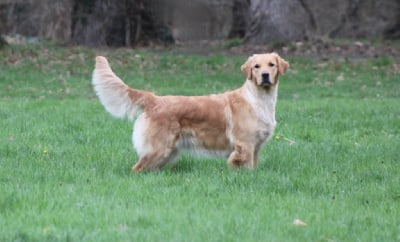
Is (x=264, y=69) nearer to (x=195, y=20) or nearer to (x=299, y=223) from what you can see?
(x=299, y=223)

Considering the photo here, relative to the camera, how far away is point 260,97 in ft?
28.1

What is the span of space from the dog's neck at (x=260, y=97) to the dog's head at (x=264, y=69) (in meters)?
0.06

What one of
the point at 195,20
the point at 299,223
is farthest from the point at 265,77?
the point at 195,20

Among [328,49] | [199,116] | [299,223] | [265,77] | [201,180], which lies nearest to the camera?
[299,223]

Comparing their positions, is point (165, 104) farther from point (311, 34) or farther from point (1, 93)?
point (311, 34)

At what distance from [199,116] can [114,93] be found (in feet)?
2.91

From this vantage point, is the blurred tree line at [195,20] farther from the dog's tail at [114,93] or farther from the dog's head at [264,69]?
the dog's tail at [114,93]

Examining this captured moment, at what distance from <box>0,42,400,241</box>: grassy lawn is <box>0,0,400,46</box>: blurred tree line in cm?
726

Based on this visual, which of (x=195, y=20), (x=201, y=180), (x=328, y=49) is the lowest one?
(x=201, y=180)

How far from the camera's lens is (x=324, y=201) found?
22.7 feet

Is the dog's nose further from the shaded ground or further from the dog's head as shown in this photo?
the shaded ground

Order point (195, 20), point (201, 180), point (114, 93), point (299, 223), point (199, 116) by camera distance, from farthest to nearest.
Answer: point (195, 20), point (199, 116), point (114, 93), point (201, 180), point (299, 223)

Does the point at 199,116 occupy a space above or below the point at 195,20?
above

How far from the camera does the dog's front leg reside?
8.37 metres
